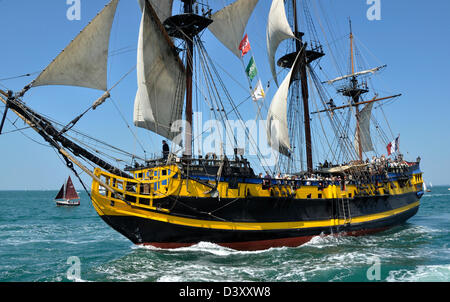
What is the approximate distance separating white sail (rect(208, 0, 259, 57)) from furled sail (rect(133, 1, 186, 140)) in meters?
5.25

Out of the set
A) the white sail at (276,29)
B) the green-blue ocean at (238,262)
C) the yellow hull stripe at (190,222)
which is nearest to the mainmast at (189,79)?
the yellow hull stripe at (190,222)

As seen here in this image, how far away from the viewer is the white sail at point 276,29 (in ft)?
98.6

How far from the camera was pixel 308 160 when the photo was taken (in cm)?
2797

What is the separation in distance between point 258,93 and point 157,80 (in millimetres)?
7106

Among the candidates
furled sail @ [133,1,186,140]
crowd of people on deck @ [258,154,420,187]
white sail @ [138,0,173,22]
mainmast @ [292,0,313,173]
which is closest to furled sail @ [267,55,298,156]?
mainmast @ [292,0,313,173]

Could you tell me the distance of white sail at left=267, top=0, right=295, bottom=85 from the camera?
30062 mm

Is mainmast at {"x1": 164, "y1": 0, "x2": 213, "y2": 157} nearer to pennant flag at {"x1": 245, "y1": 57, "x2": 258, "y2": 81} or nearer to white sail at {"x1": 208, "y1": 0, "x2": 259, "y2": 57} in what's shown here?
white sail at {"x1": 208, "y1": 0, "x2": 259, "y2": 57}

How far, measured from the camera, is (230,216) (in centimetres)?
1691

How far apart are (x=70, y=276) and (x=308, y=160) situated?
20633 millimetres

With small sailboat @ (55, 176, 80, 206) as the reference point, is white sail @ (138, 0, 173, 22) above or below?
above

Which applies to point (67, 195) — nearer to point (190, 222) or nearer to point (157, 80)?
point (157, 80)

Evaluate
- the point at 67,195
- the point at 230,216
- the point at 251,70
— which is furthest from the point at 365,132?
the point at 67,195

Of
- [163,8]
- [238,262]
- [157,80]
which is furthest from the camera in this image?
[163,8]

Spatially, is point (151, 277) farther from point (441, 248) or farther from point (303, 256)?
point (441, 248)
